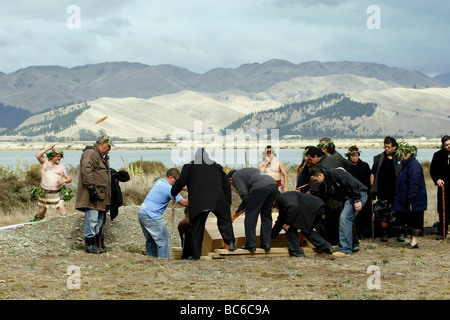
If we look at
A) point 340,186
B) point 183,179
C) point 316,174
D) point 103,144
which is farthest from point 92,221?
point 340,186

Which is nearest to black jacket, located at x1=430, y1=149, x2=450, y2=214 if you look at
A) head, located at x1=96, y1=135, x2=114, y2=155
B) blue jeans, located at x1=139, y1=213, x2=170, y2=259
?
blue jeans, located at x1=139, y1=213, x2=170, y2=259

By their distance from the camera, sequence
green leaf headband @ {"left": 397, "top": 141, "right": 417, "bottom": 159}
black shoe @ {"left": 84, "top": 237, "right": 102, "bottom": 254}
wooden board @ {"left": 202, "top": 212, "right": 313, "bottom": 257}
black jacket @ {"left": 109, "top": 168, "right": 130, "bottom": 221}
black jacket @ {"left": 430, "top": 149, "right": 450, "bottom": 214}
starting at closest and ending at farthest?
black shoe @ {"left": 84, "top": 237, "right": 102, "bottom": 254} < wooden board @ {"left": 202, "top": 212, "right": 313, "bottom": 257} < black jacket @ {"left": 109, "top": 168, "right": 130, "bottom": 221} < green leaf headband @ {"left": 397, "top": 141, "right": 417, "bottom": 159} < black jacket @ {"left": 430, "top": 149, "right": 450, "bottom": 214}

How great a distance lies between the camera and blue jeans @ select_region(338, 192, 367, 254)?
33.2 ft

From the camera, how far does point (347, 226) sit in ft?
33.5

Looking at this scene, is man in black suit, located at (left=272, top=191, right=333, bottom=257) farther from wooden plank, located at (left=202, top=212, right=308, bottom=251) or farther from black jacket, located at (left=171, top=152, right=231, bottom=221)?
black jacket, located at (left=171, top=152, right=231, bottom=221)

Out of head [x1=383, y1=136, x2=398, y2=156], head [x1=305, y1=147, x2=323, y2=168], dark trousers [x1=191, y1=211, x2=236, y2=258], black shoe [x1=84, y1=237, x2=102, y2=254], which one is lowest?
black shoe [x1=84, y1=237, x2=102, y2=254]

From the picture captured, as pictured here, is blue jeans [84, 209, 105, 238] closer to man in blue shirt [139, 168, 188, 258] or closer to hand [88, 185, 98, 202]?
hand [88, 185, 98, 202]

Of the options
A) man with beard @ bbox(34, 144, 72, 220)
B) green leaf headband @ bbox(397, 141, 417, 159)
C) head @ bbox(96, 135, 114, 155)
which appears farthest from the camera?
man with beard @ bbox(34, 144, 72, 220)

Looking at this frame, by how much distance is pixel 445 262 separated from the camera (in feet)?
31.3

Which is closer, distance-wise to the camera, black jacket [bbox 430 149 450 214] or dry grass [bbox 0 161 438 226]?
black jacket [bbox 430 149 450 214]

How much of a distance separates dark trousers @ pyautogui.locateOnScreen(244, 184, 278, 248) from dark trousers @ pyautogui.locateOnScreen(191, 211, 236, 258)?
29 cm

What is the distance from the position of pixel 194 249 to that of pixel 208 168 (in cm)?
127

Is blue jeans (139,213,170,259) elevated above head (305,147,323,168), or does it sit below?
below

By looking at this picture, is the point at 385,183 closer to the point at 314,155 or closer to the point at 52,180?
the point at 314,155
